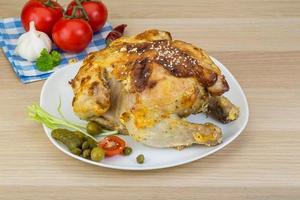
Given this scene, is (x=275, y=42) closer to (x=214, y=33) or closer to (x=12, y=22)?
(x=214, y=33)

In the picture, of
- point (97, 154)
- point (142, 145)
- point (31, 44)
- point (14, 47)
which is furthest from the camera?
point (14, 47)

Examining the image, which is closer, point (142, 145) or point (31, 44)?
point (142, 145)

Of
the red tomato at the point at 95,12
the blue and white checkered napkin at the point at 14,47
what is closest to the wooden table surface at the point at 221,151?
the blue and white checkered napkin at the point at 14,47

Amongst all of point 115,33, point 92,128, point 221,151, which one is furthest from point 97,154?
point 115,33

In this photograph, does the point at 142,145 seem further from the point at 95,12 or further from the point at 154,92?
the point at 95,12

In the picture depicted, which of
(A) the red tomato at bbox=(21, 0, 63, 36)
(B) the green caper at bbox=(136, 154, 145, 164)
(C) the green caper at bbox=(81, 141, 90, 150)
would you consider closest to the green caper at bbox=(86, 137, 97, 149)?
(C) the green caper at bbox=(81, 141, 90, 150)

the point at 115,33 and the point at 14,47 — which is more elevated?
the point at 115,33

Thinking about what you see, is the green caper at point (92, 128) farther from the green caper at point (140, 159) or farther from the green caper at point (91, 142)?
the green caper at point (140, 159)

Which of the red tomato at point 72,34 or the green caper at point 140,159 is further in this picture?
the red tomato at point 72,34
